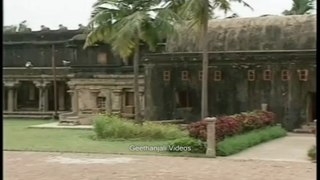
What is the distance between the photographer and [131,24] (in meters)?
18.5

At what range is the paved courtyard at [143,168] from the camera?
33.5 feet

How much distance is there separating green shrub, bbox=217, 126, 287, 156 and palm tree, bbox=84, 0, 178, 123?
4.09 m

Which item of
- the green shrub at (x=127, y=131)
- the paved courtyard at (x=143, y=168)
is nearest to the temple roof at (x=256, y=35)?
the green shrub at (x=127, y=131)

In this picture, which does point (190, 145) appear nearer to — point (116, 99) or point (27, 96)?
point (116, 99)

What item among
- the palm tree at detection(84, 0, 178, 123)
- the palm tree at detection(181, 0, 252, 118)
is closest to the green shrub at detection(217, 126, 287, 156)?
the palm tree at detection(181, 0, 252, 118)

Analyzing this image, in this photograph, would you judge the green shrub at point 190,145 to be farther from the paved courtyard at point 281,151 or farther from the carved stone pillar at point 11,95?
the carved stone pillar at point 11,95

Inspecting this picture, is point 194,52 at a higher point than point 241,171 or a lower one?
higher

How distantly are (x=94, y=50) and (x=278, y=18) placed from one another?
28.8ft

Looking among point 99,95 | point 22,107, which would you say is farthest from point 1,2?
→ point 22,107

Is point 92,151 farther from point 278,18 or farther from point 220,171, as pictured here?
point 278,18

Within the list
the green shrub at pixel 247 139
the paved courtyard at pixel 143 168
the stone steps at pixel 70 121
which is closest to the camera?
the paved courtyard at pixel 143 168

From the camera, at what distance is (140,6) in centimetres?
1975

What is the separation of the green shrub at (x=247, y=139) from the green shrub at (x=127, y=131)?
6.97ft

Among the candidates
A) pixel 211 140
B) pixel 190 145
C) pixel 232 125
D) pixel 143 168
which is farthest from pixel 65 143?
pixel 143 168
